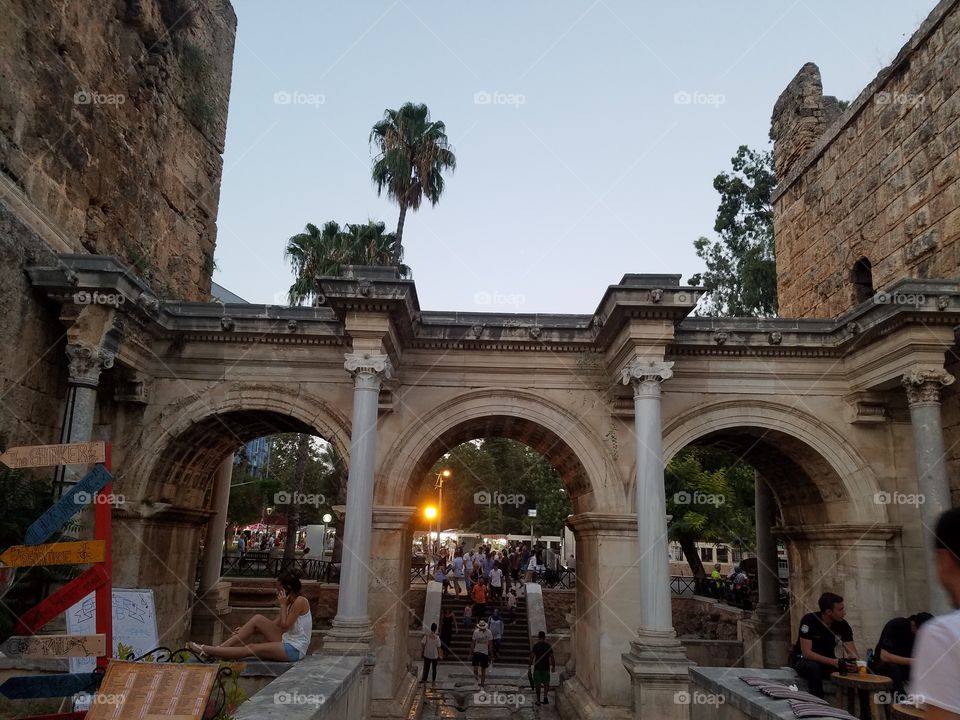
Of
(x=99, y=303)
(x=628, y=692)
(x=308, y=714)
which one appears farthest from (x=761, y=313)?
(x=308, y=714)

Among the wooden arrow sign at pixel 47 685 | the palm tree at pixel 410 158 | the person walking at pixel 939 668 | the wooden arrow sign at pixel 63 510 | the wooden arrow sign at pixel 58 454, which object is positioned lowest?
the wooden arrow sign at pixel 47 685

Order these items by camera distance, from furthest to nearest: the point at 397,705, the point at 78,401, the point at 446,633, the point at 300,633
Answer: the point at 446,633
the point at 397,705
the point at 78,401
the point at 300,633

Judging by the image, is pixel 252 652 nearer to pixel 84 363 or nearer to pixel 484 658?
pixel 84 363

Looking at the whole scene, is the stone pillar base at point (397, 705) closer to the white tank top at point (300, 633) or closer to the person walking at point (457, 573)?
the white tank top at point (300, 633)

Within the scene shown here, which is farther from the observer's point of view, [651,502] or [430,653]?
[430,653]

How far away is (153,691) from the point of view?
4.74 meters

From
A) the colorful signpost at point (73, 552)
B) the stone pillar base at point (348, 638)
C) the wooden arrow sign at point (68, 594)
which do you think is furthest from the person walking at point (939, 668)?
the stone pillar base at point (348, 638)

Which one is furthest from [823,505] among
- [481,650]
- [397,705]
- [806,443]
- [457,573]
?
[457,573]

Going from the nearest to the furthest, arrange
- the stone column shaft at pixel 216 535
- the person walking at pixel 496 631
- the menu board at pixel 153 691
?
the menu board at pixel 153 691 → the stone column shaft at pixel 216 535 → the person walking at pixel 496 631

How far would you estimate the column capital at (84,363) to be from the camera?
10039 millimetres

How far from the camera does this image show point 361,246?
2514 cm

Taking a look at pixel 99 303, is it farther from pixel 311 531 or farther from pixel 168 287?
pixel 311 531

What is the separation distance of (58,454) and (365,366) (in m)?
5.01

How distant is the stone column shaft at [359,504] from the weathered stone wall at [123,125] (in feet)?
16.5
